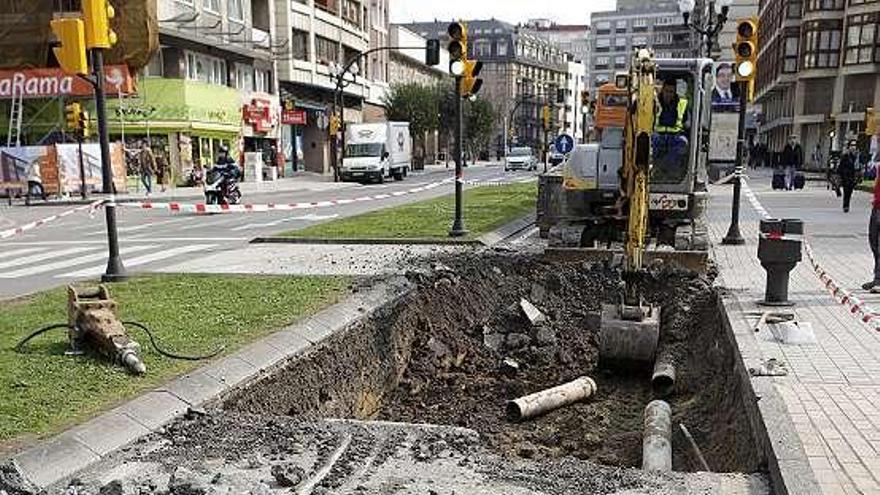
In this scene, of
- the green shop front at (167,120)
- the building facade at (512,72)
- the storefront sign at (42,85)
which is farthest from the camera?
the building facade at (512,72)

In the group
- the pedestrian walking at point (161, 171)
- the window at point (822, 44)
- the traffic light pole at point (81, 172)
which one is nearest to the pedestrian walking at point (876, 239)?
the traffic light pole at point (81, 172)

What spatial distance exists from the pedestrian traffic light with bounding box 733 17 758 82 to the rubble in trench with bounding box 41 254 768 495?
4866 millimetres

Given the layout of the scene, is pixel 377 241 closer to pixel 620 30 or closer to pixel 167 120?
pixel 167 120

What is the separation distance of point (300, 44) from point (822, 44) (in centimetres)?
3772

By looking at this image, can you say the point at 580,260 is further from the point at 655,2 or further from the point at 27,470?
the point at 655,2

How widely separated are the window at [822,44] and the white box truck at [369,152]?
32936mm

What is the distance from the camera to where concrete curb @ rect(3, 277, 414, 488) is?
421 cm

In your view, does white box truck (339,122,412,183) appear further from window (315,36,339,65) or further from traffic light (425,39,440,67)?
traffic light (425,39,440,67)

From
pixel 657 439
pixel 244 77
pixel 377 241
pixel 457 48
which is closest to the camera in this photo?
pixel 657 439

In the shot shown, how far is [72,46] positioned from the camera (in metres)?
9.02

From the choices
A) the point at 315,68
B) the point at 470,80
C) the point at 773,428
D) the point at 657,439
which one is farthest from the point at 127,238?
the point at 315,68

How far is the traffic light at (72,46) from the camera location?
8961mm

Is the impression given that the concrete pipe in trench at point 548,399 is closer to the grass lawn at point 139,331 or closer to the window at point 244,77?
the grass lawn at point 139,331

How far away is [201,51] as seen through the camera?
39.1 metres
